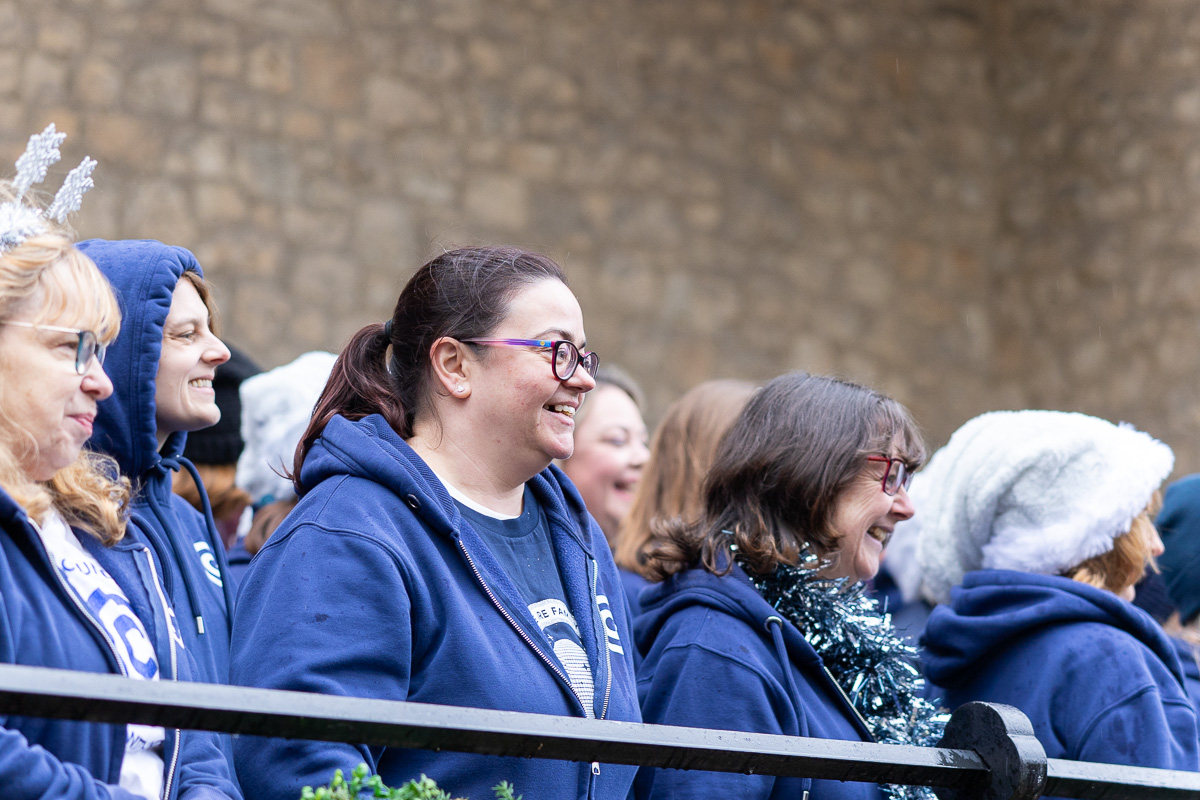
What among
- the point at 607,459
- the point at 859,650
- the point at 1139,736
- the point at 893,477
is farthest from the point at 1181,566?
the point at 607,459

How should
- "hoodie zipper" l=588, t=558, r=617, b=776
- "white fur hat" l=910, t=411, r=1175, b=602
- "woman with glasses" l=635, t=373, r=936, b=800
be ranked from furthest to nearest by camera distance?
1. "white fur hat" l=910, t=411, r=1175, b=602
2. "woman with glasses" l=635, t=373, r=936, b=800
3. "hoodie zipper" l=588, t=558, r=617, b=776

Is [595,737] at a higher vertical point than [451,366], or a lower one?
lower

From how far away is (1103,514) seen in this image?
283cm

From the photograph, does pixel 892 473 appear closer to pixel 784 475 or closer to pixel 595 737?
pixel 784 475

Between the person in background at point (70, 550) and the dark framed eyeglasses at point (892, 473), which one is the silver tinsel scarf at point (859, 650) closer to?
the dark framed eyeglasses at point (892, 473)

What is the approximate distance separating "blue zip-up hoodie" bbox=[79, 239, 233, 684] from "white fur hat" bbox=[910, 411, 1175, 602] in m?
1.62

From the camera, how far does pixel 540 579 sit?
2168mm

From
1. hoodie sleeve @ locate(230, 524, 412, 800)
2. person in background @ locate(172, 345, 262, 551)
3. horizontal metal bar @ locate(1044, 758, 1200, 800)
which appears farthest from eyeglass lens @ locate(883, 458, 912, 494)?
person in background @ locate(172, 345, 262, 551)

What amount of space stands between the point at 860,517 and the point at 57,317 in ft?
4.92

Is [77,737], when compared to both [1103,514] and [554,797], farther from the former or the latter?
[1103,514]

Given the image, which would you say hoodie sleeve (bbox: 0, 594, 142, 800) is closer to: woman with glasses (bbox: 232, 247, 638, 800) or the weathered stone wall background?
woman with glasses (bbox: 232, 247, 638, 800)

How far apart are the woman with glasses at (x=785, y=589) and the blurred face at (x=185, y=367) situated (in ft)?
2.98

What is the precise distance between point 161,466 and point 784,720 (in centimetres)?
123

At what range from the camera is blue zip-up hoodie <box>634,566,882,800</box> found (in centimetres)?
225
